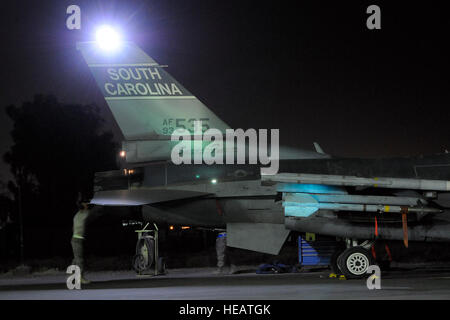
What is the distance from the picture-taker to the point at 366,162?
14523mm

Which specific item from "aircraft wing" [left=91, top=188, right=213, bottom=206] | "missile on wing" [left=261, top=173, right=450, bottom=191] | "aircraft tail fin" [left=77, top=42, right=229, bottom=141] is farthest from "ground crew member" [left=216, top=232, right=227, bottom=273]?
"missile on wing" [left=261, top=173, right=450, bottom=191]

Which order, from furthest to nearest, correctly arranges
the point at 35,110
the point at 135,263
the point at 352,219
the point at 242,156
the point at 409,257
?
the point at 35,110 → the point at 409,257 → the point at 135,263 → the point at 242,156 → the point at 352,219

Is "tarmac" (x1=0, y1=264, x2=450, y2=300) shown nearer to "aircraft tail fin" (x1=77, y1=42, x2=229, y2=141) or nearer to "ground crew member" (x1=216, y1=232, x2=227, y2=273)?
"aircraft tail fin" (x1=77, y1=42, x2=229, y2=141)

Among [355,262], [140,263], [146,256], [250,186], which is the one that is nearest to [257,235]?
[250,186]

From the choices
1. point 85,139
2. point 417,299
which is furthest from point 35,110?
point 417,299

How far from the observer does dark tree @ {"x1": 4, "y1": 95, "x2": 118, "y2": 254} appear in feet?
156

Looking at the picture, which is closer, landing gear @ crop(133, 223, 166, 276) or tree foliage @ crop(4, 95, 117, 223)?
landing gear @ crop(133, 223, 166, 276)

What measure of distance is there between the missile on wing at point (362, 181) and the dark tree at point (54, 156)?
3531cm

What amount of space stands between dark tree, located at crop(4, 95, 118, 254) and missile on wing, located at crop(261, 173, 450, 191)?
35308 millimetres

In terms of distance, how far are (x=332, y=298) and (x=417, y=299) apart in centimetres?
124

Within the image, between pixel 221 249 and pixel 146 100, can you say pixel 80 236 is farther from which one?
pixel 221 249

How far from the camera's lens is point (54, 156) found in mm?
50375

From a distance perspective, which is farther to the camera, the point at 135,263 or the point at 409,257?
the point at 409,257
